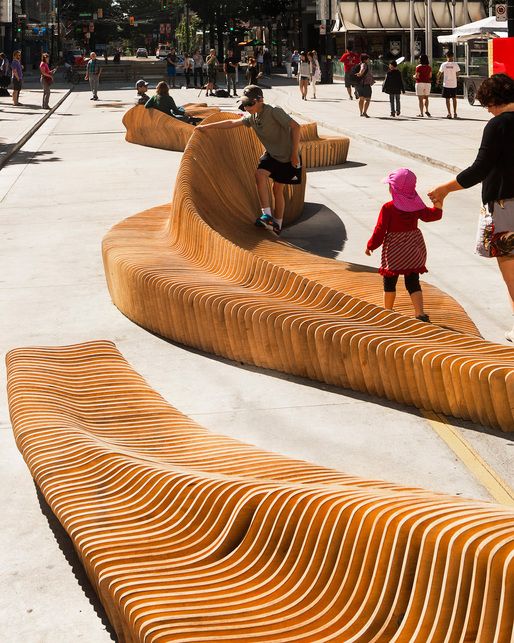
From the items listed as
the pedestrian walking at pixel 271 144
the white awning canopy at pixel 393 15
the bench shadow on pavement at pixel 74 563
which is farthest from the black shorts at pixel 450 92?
the white awning canopy at pixel 393 15

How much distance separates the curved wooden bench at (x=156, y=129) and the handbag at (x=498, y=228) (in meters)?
16.0

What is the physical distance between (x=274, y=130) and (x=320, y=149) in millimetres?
8041

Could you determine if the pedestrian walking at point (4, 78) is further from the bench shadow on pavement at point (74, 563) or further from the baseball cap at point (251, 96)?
the bench shadow on pavement at point (74, 563)

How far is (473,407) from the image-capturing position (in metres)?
6.09

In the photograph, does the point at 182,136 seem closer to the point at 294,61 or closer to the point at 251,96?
the point at 251,96

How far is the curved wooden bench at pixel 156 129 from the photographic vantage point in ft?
77.2

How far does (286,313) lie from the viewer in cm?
709

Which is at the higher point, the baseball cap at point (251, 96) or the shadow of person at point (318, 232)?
the baseball cap at point (251, 96)

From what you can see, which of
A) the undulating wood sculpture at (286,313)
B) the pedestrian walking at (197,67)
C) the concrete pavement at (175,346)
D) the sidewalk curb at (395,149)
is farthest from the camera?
the pedestrian walking at (197,67)

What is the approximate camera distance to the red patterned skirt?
7828 millimetres

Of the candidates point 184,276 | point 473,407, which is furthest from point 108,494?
point 184,276

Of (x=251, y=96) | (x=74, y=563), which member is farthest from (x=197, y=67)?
(x=74, y=563)

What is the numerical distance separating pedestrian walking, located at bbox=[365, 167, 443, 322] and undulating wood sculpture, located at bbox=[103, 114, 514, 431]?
332mm

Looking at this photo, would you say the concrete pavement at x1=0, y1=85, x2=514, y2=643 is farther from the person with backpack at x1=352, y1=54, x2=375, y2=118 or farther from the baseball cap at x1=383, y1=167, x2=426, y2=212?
the person with backpack at x1=352, y1=54, x2=375, y2=118
